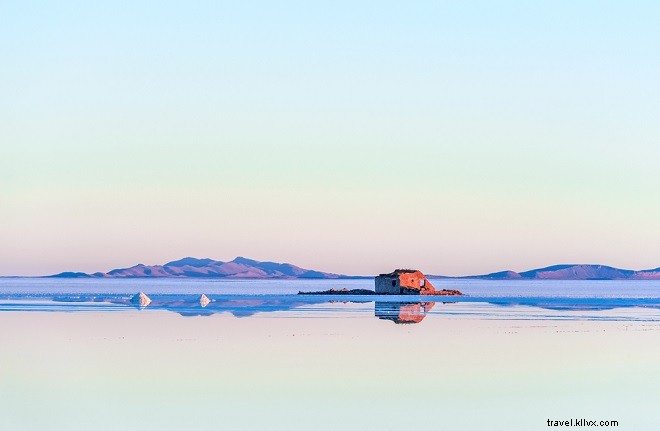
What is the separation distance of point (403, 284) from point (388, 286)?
69.1 inches

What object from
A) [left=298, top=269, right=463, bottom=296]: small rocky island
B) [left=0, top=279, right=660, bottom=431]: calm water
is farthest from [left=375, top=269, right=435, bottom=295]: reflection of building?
[left=0, top=279, right=660, bottom=431]: calm water

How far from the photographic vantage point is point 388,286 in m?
94.4

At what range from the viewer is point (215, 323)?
44938mm

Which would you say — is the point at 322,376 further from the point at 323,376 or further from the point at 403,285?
the point at 403,285

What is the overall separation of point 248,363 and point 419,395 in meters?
6.70

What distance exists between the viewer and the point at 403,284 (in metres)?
93.1

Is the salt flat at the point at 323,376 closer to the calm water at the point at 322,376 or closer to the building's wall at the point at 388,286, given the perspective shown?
the calm water at the point at 322,376

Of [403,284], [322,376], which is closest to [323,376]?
[322,376]

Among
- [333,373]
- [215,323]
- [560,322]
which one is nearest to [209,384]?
[333,373]

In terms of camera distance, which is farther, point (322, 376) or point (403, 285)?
point (403, 285)

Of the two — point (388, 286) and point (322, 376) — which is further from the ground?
point (388, 286)

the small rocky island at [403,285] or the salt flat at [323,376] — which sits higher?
the small rocky island at [403,285]

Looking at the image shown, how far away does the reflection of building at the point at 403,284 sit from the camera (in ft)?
306

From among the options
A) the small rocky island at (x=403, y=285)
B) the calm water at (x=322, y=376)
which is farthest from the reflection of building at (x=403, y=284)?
the calm water at (x=322, y=376)
